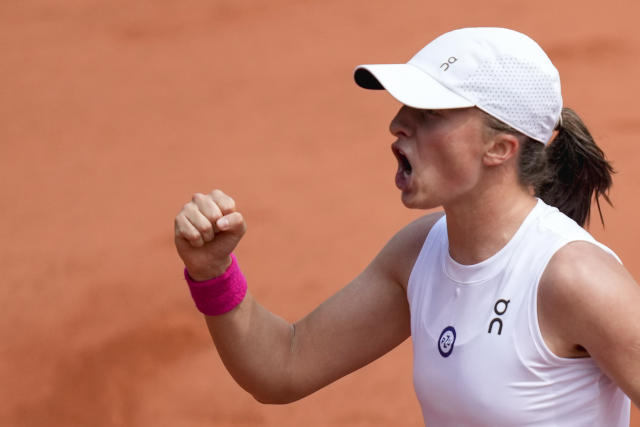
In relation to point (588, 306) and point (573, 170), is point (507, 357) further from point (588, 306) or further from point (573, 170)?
point (573, 170)

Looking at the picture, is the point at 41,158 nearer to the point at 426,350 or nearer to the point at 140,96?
the point at 140,96

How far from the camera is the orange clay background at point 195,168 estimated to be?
4.73m

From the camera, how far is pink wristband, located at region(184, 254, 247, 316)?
246 centimetres

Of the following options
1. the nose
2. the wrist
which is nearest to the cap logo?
the nose

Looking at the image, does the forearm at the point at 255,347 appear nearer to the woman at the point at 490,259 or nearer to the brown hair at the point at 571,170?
the woman at the point at 490,259

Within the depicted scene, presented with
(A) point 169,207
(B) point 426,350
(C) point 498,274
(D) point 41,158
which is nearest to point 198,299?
(B) point 426,350

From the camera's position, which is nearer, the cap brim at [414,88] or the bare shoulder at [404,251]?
the cap brim at [414,88]

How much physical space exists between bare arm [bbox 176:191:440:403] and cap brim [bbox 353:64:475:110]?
441 mm

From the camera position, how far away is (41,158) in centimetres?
671

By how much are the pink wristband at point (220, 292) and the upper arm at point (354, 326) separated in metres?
0.23

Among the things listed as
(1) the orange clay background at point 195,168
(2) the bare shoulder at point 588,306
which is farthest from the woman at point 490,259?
(1) the orange clay background at point 195,168

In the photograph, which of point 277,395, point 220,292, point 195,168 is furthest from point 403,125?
point 195,168

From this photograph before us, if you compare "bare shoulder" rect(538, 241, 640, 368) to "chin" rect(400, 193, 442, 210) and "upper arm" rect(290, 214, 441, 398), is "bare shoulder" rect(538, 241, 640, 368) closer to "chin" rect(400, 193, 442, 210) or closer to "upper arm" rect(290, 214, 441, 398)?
"chin" rect(400, 193, 442, 210)

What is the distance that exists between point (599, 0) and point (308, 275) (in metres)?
3.94
